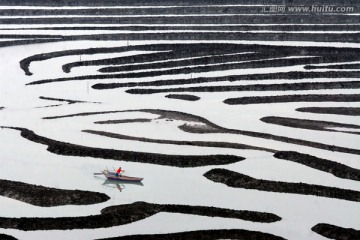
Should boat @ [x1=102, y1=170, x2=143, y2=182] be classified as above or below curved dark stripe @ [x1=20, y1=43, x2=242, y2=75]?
below

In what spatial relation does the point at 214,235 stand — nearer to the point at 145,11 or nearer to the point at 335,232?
the point at 335,232

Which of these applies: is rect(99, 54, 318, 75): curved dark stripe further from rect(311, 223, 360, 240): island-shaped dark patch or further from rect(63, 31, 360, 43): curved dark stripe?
rect(311, 223, 360, 240): island-shaped dark patch

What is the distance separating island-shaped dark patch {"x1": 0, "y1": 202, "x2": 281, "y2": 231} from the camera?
25969mm

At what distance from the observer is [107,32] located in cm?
7919

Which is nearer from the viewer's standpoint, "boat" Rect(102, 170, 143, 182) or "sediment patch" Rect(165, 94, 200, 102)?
"boat" Rect(102, 170, 143, 182)

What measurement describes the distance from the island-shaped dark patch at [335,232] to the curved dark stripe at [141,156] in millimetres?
9952

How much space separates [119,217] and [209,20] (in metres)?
61.7

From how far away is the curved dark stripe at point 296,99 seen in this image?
2062 inches

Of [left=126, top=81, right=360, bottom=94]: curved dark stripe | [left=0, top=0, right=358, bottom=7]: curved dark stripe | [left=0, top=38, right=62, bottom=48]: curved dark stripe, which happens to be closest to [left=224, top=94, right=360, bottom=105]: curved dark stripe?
[left=126, top=81, right=360, bottom=94]: curved dark stripe

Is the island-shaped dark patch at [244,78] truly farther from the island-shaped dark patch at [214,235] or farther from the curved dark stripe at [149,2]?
the island-shaped dark patch at [214,235]

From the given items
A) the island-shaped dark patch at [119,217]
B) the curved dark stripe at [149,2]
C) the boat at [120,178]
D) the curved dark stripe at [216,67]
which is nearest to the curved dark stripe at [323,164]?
the island-shaped dark patch at [119,217]

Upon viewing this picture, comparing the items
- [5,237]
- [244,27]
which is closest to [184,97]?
[244,27]

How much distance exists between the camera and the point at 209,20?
3292 inches

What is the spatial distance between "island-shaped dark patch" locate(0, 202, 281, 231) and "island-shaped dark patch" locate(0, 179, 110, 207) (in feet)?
5.85
